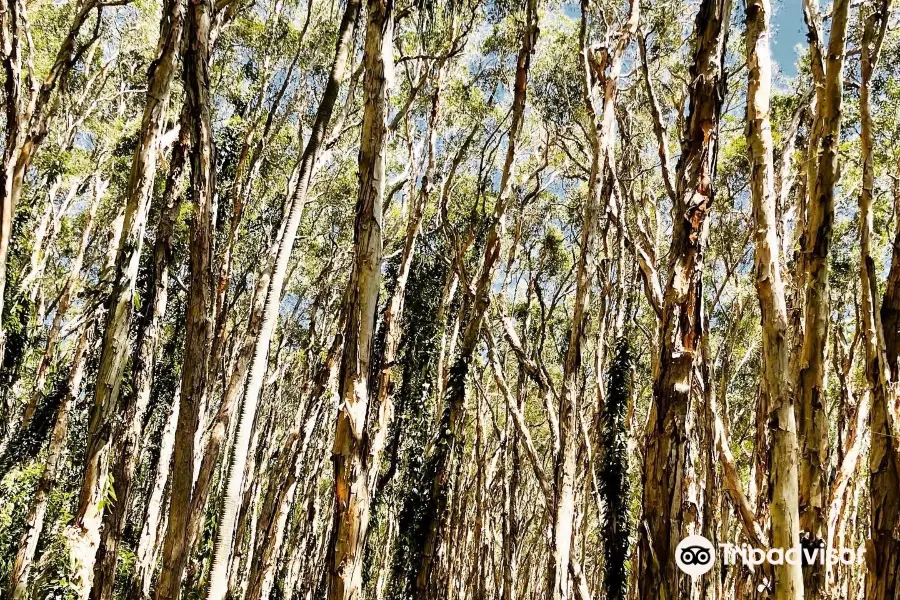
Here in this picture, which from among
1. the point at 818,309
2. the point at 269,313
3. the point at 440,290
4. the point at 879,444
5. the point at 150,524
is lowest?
the point at 150,524

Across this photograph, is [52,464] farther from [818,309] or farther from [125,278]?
[818,309]

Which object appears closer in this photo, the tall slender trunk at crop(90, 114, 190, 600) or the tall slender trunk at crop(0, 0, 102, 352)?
the tall slender trunk at crop(90, 114, 190, 600)

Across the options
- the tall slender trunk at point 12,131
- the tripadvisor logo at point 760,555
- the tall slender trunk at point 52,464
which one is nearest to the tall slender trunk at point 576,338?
the tripadvisor logo at point 760,555

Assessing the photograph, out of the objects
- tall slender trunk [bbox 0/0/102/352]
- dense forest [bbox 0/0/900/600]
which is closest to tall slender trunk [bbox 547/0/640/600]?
dense forest [bbox 0/0/900/600]

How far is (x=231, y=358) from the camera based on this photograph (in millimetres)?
11211

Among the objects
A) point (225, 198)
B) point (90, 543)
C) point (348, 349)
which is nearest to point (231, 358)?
point (225, 198)

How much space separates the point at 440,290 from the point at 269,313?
631 centimetres

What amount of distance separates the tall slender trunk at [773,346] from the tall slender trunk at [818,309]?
199 millimetres

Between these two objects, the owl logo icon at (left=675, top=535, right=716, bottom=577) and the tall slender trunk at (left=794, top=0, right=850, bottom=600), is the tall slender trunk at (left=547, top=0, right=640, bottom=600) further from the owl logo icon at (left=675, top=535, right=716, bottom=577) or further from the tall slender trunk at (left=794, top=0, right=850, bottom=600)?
the tall slender trunk at (left=794, top=0, right=850, bottom=600)

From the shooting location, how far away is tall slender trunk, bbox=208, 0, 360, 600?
411 cm

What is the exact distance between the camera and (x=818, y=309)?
2330 mm

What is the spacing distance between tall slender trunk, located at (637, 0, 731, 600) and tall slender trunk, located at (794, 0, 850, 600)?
0.37m

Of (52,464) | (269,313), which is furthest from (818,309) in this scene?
(52,464)

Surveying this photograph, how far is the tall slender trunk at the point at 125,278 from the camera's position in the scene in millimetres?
3076
